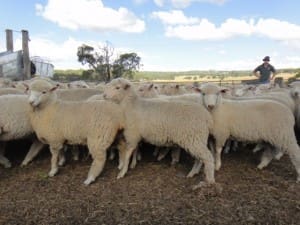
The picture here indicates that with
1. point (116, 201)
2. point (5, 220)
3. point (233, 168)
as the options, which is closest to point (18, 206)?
point (5, 220)

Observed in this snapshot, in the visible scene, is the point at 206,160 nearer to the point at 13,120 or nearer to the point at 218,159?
the point at 218,159

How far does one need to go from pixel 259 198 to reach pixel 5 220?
9.63 ft

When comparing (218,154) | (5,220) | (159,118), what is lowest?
(5,220)

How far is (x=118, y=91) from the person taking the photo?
547 centimetres

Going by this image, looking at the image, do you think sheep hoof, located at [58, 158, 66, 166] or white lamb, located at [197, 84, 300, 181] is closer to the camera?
white lamb, located at [197, 84, 300, 181]

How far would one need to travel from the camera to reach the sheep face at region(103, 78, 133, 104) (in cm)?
545

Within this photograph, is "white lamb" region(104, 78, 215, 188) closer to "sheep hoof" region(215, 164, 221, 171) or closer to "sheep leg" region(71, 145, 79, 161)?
"sheep hoof" region(215, 164, 221, 171)

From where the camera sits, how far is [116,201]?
436cm

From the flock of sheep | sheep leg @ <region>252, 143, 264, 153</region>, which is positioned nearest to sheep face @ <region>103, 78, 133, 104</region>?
the flock of sheep

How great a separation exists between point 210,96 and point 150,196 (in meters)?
1.86

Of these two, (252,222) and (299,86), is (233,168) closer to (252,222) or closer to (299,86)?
(252,222)

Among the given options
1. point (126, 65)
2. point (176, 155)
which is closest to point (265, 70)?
point (176, 155)

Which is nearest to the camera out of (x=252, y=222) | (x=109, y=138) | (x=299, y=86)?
(x=252, y=222)

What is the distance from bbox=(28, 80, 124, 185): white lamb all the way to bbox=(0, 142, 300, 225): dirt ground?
396mm
